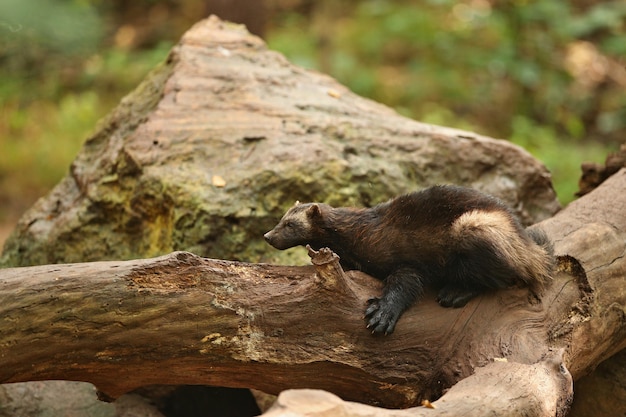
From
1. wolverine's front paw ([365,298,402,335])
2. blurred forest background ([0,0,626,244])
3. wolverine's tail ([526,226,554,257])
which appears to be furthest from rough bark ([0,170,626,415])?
blurred forest background ([0,0,626,244])

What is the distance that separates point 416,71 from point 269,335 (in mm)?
9998

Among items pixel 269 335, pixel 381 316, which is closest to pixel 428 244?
pixel 381 316

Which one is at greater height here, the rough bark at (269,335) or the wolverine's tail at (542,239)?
the wolverine's tail at (542,239)

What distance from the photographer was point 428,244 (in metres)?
4.01

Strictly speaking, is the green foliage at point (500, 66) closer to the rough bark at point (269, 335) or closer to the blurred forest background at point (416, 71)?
the blurred forest background at point (416, 71)

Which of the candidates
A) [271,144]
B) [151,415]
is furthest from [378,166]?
[151,415]

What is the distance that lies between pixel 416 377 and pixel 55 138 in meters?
7.99

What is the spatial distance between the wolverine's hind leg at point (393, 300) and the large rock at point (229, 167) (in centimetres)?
150

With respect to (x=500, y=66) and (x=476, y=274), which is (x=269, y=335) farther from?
(x=500, y=66)

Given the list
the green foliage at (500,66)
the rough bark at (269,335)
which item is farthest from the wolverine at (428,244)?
the green foliage at (500,66)

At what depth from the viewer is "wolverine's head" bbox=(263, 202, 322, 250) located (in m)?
4.25

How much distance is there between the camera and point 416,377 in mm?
3590

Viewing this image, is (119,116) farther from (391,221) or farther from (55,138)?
(55,138)

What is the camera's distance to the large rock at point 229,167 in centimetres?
511
